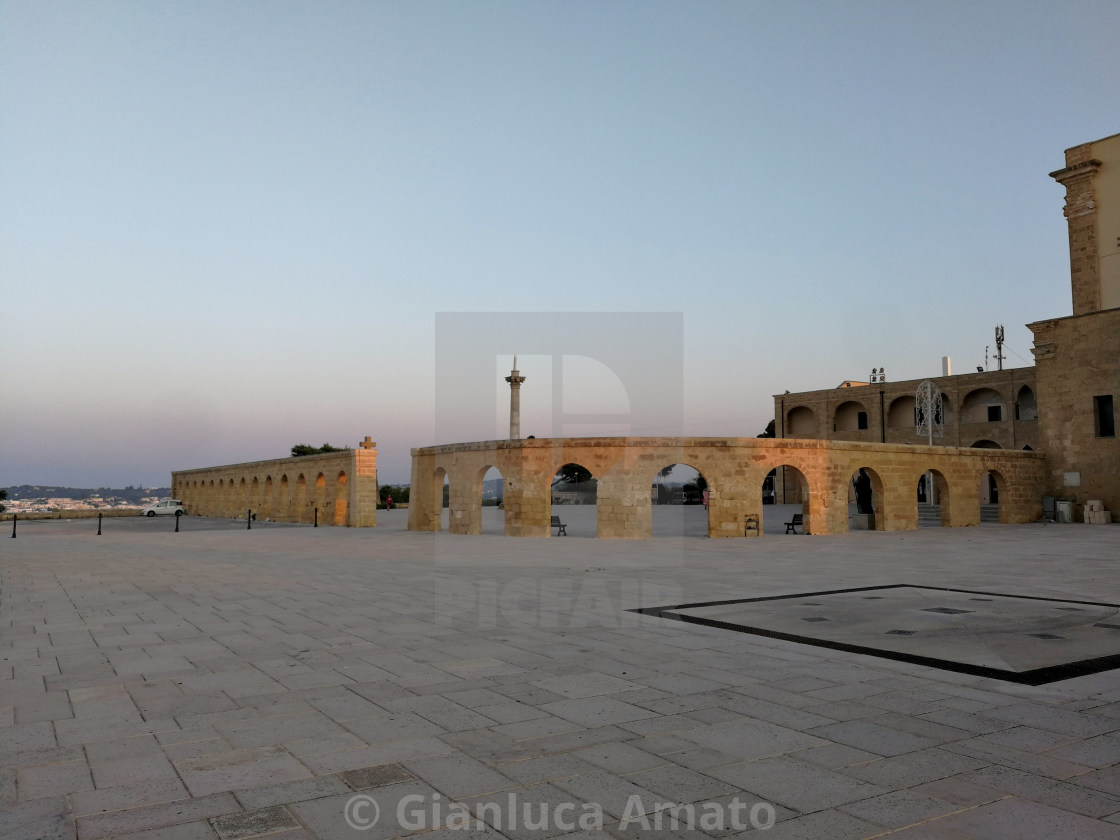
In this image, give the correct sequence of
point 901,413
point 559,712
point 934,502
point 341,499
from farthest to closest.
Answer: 1. point 901,413
2. point 934,502
3. point 341,499
4. point 559,712

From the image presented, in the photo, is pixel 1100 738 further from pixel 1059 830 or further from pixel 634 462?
pixel 634 462

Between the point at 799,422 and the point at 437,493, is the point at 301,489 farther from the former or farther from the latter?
the point at 799,422

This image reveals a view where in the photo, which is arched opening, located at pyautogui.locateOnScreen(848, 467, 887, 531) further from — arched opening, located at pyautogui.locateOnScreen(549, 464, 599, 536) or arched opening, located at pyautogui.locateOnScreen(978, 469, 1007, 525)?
arched opening, located at pyautogui.locateOnScreen(549, 464, 599, 536)

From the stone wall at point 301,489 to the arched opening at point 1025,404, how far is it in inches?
1330

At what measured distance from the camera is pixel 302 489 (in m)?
33.3

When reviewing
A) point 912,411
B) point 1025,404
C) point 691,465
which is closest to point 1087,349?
point 1025,404

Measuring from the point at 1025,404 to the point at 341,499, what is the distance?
116 feet

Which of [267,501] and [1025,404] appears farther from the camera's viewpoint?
[1025,404]

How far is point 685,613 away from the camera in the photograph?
26.6 feet

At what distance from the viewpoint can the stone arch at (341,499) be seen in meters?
29.1

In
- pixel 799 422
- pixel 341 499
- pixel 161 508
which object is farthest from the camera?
pixel 799 422

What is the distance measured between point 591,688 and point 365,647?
7.58 ft

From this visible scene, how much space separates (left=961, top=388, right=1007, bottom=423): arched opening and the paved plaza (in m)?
36.1

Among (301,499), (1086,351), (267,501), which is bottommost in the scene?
(267,501)
